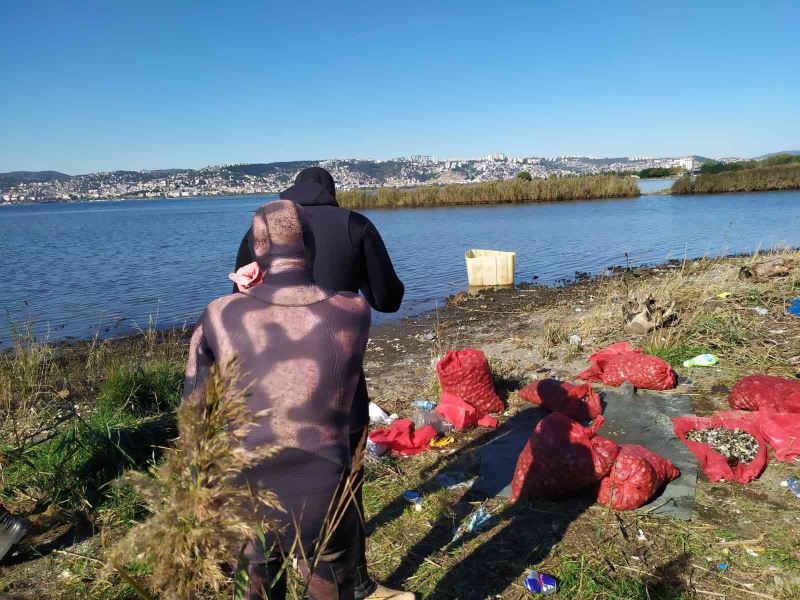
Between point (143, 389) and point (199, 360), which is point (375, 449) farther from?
point (199, 360)

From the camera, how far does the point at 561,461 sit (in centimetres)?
346

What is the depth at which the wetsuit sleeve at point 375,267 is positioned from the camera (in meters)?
2.81

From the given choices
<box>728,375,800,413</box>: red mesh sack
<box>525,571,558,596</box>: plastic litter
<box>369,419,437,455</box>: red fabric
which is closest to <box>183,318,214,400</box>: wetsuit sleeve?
<box>525,571,558,596</box>: plastic litter

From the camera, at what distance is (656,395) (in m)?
5.11

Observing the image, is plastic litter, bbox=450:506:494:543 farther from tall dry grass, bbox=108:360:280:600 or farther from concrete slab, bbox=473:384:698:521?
tall dry grass, bbox=108:360:280:600

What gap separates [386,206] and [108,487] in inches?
1528

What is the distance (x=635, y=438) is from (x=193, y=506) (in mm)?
4176

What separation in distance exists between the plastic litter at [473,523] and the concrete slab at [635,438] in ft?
1.02

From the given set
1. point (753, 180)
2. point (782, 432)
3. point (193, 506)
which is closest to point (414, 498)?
point (782, 432)

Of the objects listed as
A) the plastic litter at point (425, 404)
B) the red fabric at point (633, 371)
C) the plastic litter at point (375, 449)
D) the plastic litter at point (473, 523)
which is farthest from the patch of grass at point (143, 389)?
the red fabric at point (633, 371)

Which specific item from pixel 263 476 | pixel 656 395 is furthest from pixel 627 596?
pixel 656 395

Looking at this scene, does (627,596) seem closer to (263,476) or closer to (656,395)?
(263,476)

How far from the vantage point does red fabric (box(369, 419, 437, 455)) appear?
4465mm

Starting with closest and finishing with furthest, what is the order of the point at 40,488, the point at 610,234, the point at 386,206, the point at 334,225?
the point at 334,225 → the point at 40,488 → the point at 610,234 → the point at 386,206
